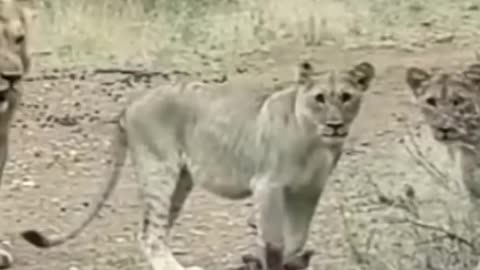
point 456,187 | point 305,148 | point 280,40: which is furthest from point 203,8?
point 456,187

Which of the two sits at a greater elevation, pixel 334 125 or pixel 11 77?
pixel 11 77

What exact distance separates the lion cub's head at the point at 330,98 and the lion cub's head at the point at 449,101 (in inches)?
3.9

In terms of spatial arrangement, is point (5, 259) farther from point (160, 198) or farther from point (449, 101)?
point (449, 101)

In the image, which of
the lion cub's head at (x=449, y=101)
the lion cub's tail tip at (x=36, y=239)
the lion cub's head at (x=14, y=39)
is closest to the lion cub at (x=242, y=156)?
the lion cub's tail tip at (x=36, y=239)

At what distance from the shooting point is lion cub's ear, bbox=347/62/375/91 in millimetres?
2840

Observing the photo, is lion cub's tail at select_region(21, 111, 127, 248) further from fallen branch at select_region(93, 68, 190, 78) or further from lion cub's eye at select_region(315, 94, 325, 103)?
lion cub's eye at select_region(315, 94, 325, 103)

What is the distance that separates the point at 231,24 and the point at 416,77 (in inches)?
13.7

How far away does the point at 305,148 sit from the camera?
279cm

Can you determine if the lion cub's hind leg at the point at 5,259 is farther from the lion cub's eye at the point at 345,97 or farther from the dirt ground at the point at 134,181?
the lion cub's eye at the point at 345,97

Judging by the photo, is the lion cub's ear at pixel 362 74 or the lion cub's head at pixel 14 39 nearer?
the lion cub's head at pixel 14 39

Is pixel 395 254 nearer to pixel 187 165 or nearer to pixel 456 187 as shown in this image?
pixel 456 187

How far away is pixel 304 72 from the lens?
2848 millimetres

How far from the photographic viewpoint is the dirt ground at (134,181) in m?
2.82

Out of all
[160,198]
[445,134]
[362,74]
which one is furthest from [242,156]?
[445,134]
